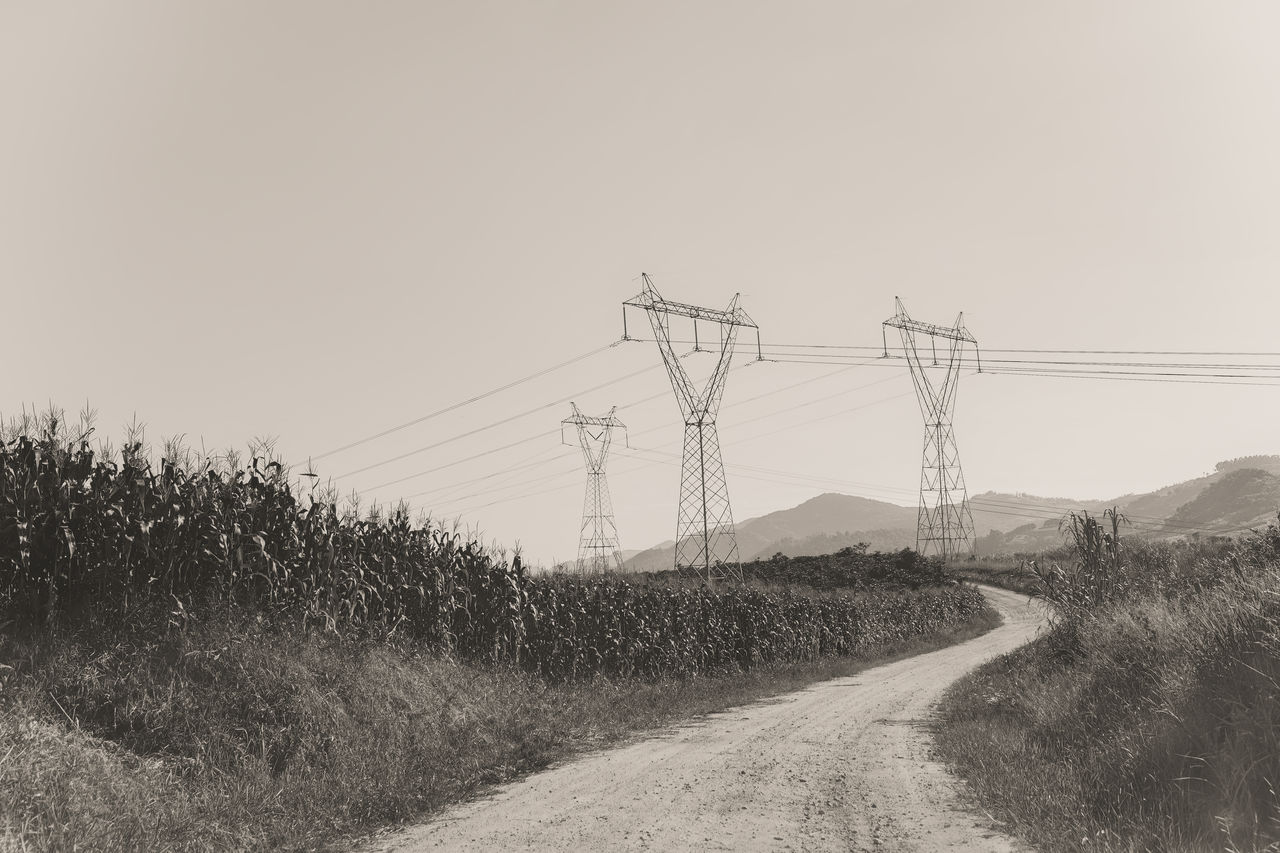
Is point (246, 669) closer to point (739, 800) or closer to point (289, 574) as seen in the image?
point (289, 574)

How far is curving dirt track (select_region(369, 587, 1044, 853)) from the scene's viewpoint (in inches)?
288

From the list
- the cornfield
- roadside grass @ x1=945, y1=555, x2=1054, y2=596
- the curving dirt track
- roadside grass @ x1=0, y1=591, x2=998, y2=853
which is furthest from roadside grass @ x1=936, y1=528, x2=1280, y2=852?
roadside grass @ x1=945, y1=555, x2=1054, y2=596

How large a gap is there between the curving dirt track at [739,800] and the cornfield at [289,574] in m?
5.31

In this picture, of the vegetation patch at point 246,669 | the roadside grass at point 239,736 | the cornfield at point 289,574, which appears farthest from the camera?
the cornfield at point 289,574

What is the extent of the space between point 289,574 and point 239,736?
349cm

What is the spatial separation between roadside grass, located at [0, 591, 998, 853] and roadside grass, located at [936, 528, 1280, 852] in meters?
5.95

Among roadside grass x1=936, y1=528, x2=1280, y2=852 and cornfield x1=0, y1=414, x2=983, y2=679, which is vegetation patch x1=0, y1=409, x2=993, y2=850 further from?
roadside grass x1=936, y1=528, x2=1280, y2=852

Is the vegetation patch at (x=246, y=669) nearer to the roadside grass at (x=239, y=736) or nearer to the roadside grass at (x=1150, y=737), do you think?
the roadside grass at (x=239, y=736)

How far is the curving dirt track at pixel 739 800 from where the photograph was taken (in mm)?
7305

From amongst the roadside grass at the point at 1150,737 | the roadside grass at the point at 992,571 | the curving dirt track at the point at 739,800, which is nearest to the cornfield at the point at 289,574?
the curving dirt track at the point at 739,800

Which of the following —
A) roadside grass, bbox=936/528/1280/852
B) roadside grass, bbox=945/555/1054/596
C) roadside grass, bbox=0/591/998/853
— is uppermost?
roadside grass, bbox=0/591/998/853

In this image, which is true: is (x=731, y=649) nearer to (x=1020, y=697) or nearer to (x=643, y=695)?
(x=643, y=695)

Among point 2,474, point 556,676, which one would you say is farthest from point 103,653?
point 556,676

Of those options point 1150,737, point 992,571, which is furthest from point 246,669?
point 992,571
